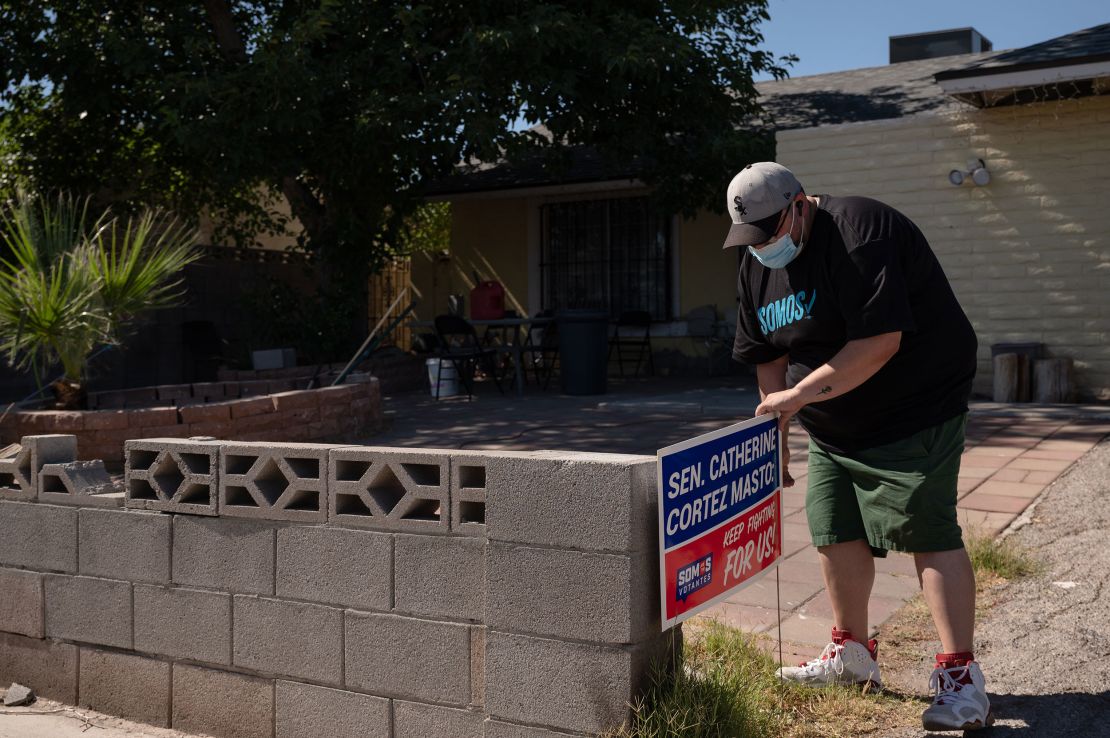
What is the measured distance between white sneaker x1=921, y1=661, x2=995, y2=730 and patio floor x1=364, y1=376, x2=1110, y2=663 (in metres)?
0.71

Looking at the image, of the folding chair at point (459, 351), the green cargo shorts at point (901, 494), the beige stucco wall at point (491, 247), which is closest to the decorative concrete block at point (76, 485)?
the green cargo shorts at point (901, 494)

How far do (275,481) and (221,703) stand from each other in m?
0.75

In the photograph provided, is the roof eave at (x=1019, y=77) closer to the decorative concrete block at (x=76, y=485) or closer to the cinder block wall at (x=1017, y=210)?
the cinder block wall at (x=1017, y=210)

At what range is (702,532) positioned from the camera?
9.67ft

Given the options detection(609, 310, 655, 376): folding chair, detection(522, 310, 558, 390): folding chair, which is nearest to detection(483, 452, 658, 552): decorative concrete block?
detection(522, 310, 558, 390): folding chair

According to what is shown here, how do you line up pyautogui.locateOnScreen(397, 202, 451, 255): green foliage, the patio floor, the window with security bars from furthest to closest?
1. pyautogui.locateOnScreen(397, 202, 451, 255): green foliage
2. the window with security bars
3. the patio floor

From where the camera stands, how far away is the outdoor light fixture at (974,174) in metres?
10.3

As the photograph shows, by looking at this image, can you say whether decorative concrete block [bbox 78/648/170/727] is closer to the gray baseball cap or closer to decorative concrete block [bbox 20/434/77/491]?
decorative concrete block [bbox 20/434/77/491]

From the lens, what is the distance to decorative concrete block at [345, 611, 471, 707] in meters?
3.04

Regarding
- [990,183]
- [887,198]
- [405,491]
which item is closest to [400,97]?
[887,198]

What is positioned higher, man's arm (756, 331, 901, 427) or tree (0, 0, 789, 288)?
tree (0, 0, 789, 288)

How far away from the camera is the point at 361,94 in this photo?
12109 millimetres

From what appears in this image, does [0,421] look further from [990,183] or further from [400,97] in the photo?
[990,183]

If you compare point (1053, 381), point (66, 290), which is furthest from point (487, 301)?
point (66, 290)
